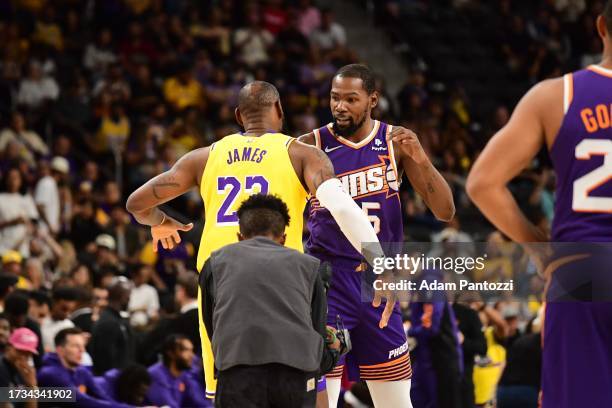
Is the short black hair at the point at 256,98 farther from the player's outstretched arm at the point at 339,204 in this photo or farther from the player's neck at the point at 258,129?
the player's outstretched arm at the point at 339,204

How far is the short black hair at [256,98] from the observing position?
6.32 meters

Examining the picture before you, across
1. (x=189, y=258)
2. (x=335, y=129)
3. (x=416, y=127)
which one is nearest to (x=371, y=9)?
(x=416, y=127)

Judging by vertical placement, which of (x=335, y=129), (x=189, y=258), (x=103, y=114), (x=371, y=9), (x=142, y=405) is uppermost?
(x=371, y=9)

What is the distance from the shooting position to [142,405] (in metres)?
9.92

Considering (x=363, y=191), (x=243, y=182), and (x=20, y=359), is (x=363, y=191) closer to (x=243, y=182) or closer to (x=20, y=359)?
(x=243, y=182)

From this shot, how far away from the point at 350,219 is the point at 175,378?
5034 mm

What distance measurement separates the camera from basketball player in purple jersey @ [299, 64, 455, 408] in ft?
21.9

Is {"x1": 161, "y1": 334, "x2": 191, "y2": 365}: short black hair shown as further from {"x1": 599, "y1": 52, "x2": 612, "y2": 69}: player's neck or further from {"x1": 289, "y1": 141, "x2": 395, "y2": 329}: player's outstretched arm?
{"x1": 599, "y1": 52, "x2": 612, "y2": 69}: player's neck

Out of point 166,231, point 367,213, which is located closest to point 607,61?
point 367,213

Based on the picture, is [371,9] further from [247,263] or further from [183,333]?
[247,263]

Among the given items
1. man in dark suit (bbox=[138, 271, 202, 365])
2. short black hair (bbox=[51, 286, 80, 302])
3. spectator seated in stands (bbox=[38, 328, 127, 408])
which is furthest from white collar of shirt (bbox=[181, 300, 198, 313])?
spectator seated in stands (bbox=[38, 328, 127, 408])

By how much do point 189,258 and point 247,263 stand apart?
398 inches

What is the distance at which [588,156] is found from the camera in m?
4.16

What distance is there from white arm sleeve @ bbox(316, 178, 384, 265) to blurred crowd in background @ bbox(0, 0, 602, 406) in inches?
173
